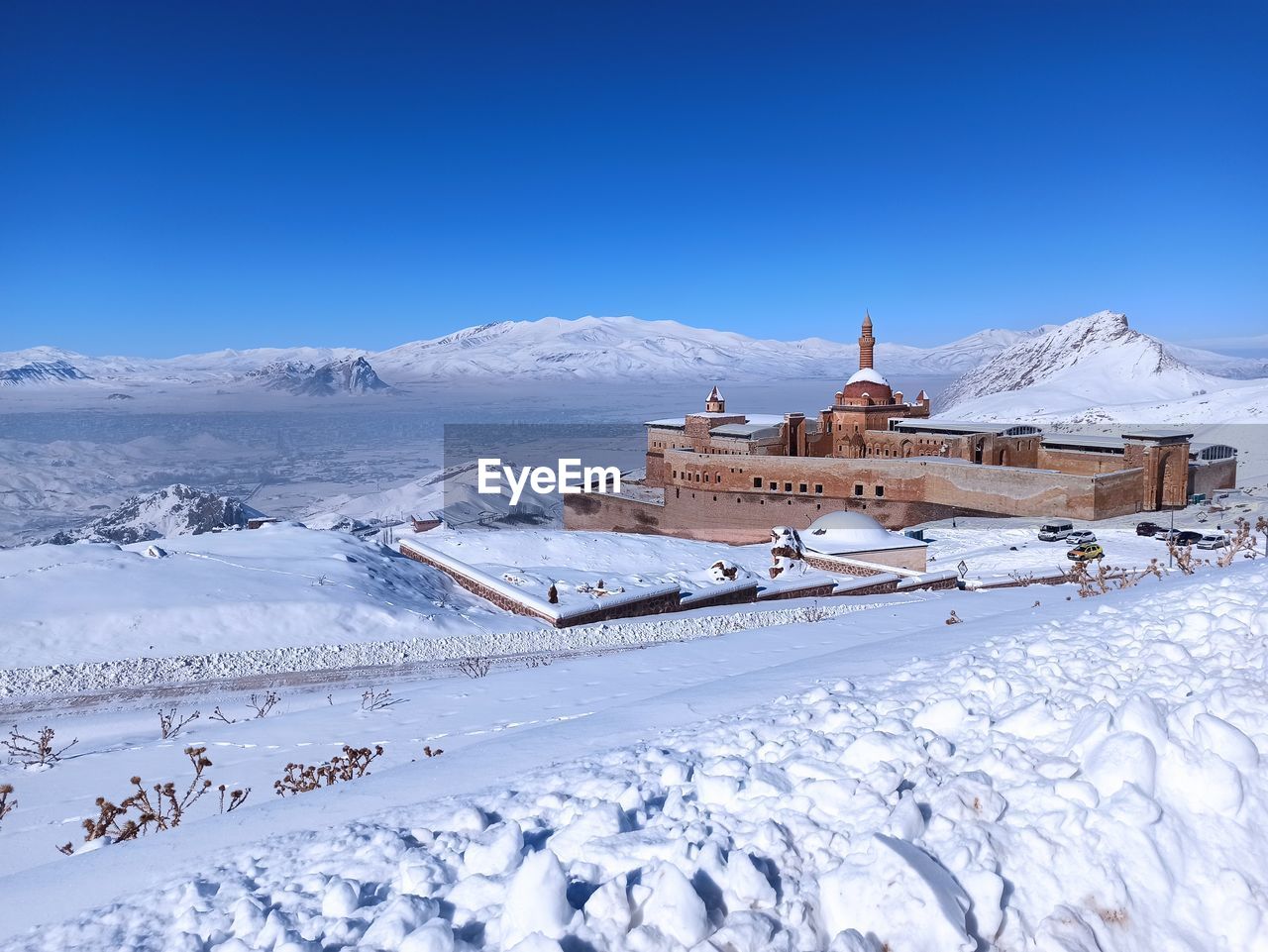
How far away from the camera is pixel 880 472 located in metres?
24.8

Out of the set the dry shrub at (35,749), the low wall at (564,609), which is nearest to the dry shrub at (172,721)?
the dry shrub at (35,749)

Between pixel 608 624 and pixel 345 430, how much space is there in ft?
311

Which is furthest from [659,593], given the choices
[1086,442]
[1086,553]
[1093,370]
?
[1093,370]

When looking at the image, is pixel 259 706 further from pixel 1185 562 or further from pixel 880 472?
pixel 880 472

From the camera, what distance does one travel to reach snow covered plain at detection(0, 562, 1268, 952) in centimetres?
185

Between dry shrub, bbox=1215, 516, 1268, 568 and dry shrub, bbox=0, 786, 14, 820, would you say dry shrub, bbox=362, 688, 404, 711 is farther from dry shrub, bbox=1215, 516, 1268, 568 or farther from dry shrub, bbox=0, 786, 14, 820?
dry shrub, bbox=1215, 516, 1268, 568

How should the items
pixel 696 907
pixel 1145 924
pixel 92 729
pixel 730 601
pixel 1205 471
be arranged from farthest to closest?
pixel 1205 471 < pixel 730 601 < pixel 92 729 < pixel 1145 924 < pixel 696 907

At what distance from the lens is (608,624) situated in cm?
870

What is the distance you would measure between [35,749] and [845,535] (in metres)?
16.9

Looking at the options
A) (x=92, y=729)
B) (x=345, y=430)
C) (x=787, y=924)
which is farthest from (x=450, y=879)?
(x=345, y=430)

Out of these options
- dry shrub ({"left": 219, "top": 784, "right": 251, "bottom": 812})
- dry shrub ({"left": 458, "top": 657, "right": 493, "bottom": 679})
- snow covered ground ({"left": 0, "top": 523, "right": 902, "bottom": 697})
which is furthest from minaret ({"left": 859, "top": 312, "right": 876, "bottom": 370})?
dry shrub ({"left": 219, "top": 784, "right": 251, "bottom": 812})

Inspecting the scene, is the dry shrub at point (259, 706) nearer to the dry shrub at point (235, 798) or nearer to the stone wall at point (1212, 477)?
the dry shrub at point (235, 798)

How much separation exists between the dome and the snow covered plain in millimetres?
15184

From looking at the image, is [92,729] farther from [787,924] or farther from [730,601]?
[730,601]
